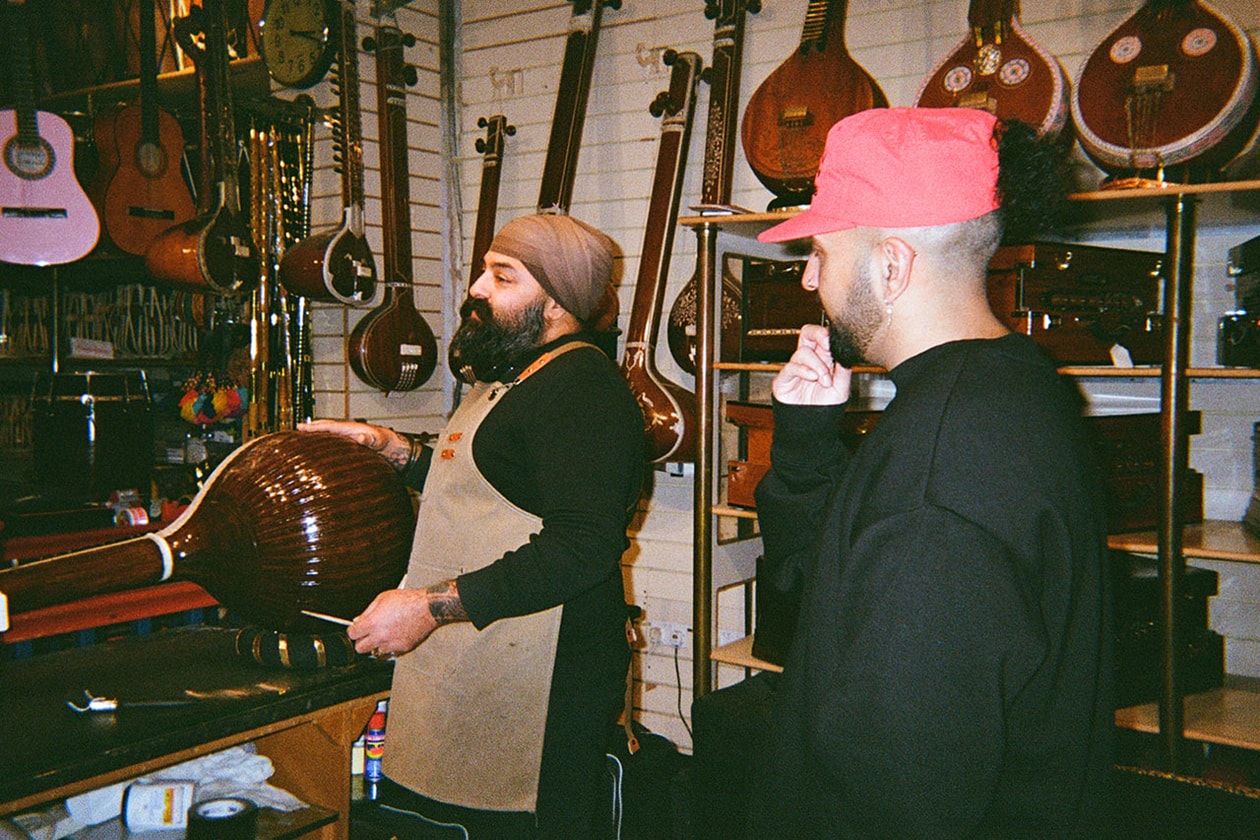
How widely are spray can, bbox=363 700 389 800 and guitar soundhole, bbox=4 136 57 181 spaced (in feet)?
7.28

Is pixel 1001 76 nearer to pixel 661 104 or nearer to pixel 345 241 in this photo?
pixel 661 104

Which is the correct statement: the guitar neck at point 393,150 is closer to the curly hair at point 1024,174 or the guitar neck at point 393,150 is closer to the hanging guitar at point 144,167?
the hanging guitar at point 144,167

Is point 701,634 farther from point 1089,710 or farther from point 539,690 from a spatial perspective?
point 1089,710

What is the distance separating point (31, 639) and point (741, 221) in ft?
6.99

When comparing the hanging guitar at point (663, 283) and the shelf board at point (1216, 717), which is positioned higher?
the hanging guitar at point (663, 283)

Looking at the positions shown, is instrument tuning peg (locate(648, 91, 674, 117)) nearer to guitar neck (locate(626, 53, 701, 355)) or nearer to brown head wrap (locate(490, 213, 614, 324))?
guitar neck (locate(626, 53, 701, 355))

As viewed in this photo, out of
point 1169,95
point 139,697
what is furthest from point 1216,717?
point 139,697

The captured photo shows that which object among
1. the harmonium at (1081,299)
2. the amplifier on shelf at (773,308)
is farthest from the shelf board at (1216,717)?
the amplifier on shelf at (773,308)

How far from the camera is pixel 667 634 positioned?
11.8 ft

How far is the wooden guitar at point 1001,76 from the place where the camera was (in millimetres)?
2463

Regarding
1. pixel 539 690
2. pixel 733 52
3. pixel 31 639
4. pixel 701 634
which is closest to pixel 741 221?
pixel 733 52

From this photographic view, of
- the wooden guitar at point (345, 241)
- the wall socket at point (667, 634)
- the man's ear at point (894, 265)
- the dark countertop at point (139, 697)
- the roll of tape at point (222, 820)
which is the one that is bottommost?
the wall socket at point (667, 634)

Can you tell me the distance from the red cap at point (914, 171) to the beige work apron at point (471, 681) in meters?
0.86

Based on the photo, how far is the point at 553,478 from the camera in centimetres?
167
